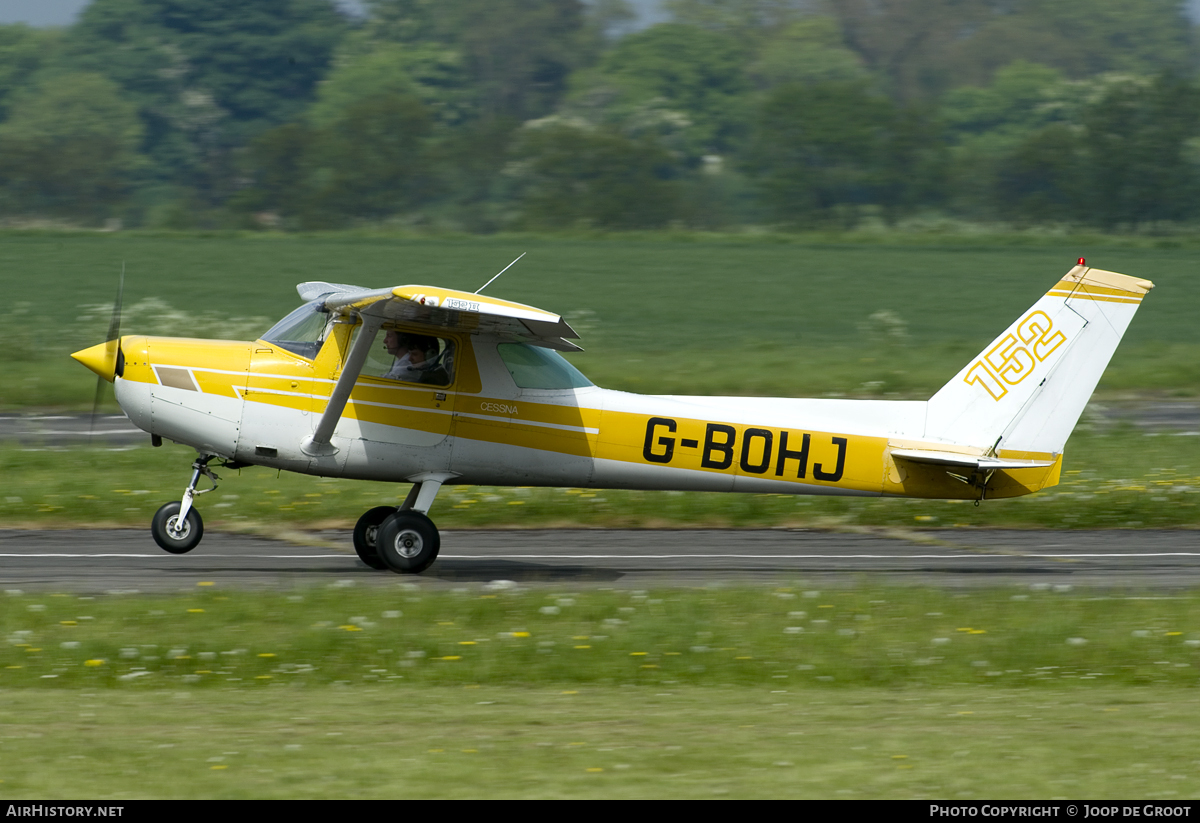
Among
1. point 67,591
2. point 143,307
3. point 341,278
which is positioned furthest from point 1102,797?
point 341,278

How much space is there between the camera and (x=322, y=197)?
60.2 m

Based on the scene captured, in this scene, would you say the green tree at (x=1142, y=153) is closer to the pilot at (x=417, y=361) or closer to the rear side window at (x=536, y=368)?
the rear side window at (x=536, y=368)

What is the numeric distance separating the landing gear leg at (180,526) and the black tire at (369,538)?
1.46 m

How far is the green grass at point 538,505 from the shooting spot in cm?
1519

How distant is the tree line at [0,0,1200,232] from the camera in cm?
6059

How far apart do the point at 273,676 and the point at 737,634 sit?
3.25 m

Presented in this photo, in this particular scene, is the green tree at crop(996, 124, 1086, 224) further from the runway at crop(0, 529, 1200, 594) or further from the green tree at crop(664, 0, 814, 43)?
the runway at crop(0, 529, 1200, 594)

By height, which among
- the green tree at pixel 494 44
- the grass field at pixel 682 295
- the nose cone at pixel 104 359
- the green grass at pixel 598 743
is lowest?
the green grass at pixel 598 743

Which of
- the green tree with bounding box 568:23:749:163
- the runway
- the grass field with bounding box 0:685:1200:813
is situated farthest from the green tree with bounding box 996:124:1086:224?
the grass field with bounding box 0:685:1200:813

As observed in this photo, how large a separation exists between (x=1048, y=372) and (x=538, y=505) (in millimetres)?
5950

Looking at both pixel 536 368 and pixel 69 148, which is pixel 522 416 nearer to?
pixel 536 368

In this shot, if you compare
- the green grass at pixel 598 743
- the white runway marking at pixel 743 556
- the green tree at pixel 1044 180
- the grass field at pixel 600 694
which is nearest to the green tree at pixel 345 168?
the green tree at pixel 1044 180

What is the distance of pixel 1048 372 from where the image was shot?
12938 millimetres

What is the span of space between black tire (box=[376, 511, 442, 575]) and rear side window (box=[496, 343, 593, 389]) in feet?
5.21
